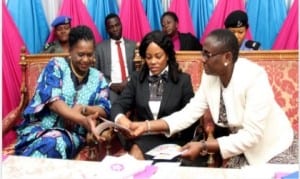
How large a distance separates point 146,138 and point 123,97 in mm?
269

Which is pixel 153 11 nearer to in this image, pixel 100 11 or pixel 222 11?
pixel 100 11

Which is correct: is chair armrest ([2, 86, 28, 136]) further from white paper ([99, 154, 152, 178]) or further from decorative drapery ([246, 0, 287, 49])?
decorative drapery ([246, 0, 287, 49])

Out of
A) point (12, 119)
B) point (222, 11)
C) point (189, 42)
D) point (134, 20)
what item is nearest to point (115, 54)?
point (134, 20)

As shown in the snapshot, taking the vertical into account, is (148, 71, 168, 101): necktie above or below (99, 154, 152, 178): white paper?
above

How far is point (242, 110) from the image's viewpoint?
6.86ft

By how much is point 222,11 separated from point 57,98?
1857 millimetres

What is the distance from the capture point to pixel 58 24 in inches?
155

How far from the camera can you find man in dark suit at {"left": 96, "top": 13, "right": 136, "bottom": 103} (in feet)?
12.4

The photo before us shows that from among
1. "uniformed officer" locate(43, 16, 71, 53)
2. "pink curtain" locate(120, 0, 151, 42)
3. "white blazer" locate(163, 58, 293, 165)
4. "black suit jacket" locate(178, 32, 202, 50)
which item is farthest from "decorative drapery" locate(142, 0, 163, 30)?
"white blazer" locate(163, 58, 293, 165)

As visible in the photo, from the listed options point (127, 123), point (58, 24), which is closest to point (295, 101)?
point (127, 123)

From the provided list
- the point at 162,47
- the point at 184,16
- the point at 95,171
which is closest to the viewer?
the point at 95,171

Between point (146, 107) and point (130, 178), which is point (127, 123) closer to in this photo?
point (146, 107)

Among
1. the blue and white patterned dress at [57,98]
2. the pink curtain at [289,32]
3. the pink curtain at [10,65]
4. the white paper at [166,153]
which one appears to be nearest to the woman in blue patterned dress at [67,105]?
the blue and white patterned dress at [57,98]

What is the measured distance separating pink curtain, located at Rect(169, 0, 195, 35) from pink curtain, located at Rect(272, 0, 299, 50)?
72 cm
